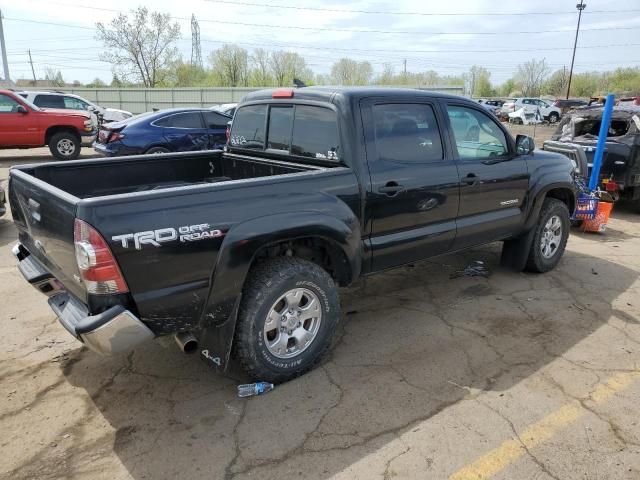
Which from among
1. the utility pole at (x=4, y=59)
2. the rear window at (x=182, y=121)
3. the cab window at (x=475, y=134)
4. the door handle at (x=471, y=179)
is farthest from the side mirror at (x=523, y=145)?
the utility pole at (x=4, y=59)

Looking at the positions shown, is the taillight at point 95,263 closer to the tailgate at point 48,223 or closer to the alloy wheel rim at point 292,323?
the tailgate at point 48,223

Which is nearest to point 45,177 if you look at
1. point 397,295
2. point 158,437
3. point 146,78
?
point 158,437

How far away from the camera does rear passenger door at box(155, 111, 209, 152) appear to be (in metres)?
10.8

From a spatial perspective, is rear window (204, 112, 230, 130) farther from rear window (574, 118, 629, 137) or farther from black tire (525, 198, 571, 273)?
black tire (525, 198, 571, 273)

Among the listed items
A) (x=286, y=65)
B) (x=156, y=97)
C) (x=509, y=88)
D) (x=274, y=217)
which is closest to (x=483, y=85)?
(x=509, y=88)

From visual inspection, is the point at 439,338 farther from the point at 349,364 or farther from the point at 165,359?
the point at 165,359

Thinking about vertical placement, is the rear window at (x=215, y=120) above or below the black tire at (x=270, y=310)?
above

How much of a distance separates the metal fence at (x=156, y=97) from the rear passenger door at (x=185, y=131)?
23.2 meters

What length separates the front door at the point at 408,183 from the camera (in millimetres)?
3684

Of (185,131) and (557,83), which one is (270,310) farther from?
(557,83)

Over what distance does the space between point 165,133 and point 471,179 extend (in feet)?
26.5

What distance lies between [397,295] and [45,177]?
3183 mm

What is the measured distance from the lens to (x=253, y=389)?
3.23 metres

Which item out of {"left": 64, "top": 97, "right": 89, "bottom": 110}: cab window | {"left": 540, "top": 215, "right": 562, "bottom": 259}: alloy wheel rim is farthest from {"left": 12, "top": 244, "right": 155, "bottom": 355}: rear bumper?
{"left": 64, "top": 97, "right": 89, "bottom": 110}: cab window
